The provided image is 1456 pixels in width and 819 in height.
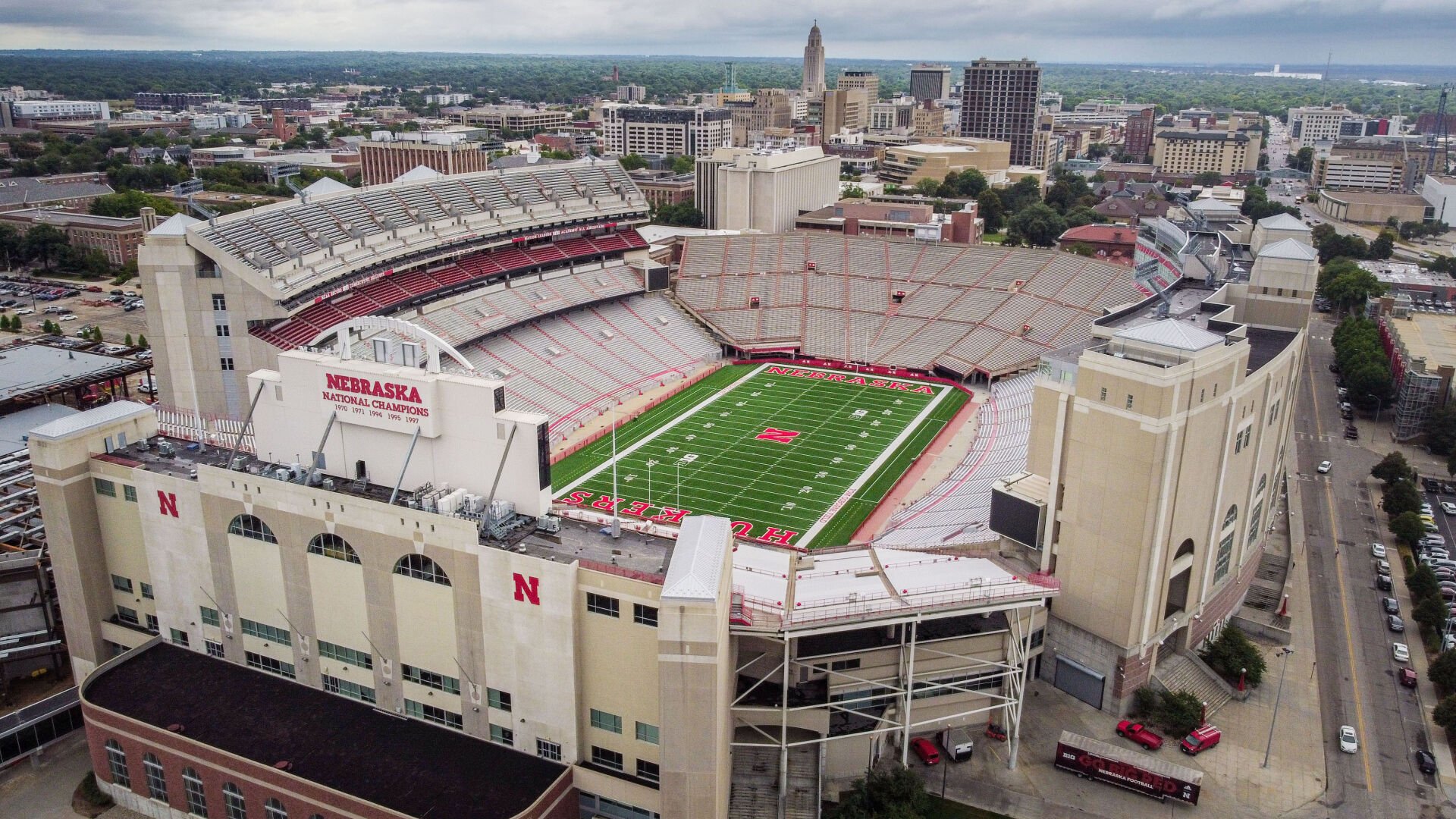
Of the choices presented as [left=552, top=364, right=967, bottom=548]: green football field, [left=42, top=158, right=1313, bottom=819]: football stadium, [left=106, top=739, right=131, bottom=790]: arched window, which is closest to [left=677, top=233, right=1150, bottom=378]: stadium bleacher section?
[left=552, top=364, right=967, bottom=548]: green football field

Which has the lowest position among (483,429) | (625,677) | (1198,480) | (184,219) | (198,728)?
(198,728)

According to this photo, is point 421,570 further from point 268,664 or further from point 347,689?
point 268,664

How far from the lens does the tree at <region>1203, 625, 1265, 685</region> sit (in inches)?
1561

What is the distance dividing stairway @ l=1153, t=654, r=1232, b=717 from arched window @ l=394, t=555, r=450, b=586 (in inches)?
1019

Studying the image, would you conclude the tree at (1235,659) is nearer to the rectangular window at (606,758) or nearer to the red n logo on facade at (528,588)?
the rectangular window at (606,758)

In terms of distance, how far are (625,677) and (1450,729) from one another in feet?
98.8

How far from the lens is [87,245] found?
119688 millimetres

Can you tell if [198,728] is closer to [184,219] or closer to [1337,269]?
[184,219]

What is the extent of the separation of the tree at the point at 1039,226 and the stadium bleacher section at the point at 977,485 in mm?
71654

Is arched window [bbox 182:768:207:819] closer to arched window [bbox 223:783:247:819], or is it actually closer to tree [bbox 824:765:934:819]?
arched window [bbox 223:783:247:819]

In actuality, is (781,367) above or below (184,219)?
below

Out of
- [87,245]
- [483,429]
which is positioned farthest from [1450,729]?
[87,245]

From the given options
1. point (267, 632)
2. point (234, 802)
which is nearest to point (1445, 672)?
point (234, 802)

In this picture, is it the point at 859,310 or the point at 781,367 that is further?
the point at 859,310
